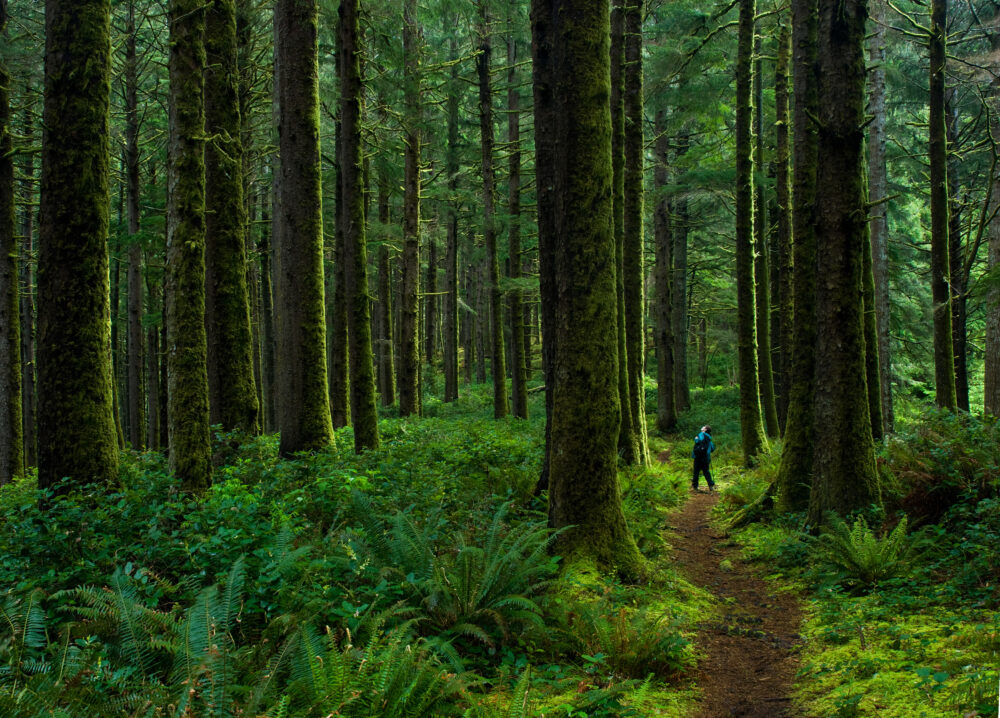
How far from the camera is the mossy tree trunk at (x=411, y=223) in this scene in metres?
15.6

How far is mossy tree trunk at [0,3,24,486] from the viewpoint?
12.7 m

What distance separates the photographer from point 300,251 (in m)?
11.2

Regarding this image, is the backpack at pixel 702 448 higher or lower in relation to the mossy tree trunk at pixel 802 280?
lower

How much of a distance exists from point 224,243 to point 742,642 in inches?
391

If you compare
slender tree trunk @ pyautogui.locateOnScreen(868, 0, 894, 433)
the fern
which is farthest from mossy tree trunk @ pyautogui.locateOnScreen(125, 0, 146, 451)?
slender tree trunk @ pyautogui.locateOnScreen(868, 0, 894, 433)

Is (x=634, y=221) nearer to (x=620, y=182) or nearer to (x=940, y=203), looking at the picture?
(x=620, y=182)

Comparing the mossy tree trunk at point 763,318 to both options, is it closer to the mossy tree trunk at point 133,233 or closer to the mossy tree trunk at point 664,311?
the mossy tree trunk at point 664,311

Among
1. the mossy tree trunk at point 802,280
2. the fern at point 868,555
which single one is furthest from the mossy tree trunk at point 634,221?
the fern at point 868,555

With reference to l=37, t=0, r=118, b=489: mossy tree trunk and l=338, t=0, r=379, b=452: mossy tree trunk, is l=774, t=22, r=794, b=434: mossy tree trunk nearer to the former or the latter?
l=338, t=0, r=379, b=452: mossy tree trunk

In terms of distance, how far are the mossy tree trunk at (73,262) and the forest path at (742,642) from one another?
6.45m

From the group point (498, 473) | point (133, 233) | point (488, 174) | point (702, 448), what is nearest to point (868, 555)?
point (498, 473)

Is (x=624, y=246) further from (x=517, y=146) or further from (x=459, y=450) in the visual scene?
(x=517, y=146)

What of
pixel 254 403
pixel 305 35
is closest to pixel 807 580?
pixel 254 403

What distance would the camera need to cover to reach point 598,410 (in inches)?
256
